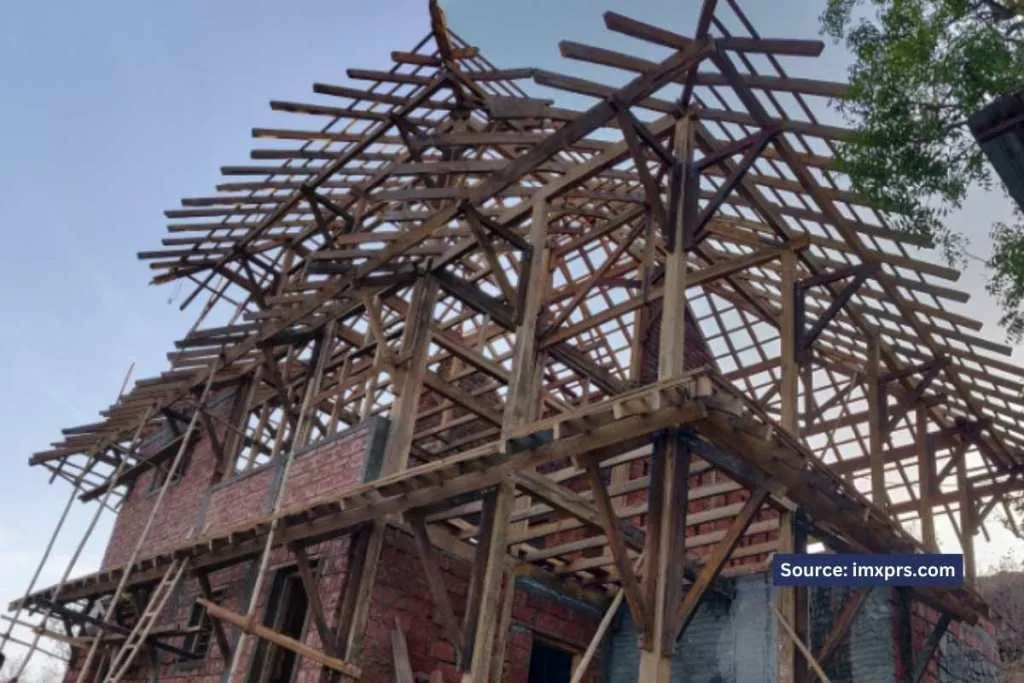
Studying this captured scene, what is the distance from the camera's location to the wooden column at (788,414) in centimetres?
812

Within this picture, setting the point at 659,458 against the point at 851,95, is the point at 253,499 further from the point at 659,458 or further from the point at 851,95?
the point at 851,95

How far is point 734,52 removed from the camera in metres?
8.46

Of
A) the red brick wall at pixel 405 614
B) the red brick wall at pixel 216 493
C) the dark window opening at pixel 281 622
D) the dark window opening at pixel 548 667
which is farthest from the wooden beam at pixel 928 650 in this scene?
the dark window opening at pixel 281 622

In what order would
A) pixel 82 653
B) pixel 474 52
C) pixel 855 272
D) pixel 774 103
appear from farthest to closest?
1. pixel 82 653
2. pixel 474 52
3. pixel 855 272
4. pixel 774 103

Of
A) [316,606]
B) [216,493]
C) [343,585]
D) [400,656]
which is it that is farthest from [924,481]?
[216,493]

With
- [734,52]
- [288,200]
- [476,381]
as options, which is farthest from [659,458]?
[476,381]

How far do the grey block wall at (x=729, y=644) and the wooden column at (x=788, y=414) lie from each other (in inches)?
62.2

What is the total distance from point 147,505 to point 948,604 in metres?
14.5

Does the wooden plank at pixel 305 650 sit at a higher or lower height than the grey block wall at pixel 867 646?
lower

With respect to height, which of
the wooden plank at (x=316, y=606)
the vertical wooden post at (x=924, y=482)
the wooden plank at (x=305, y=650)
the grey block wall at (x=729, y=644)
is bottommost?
the wooden plank at (x=305, y=650)

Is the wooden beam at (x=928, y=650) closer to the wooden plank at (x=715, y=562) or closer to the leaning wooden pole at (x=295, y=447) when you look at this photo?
the wooden plank at (x=715, y=562)

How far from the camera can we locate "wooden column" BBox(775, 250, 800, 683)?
812 centimetres

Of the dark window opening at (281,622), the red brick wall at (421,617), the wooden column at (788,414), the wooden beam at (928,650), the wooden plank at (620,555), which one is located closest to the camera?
the wooden plank at (620,555)

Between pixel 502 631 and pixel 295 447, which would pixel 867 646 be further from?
pixel 295 447
